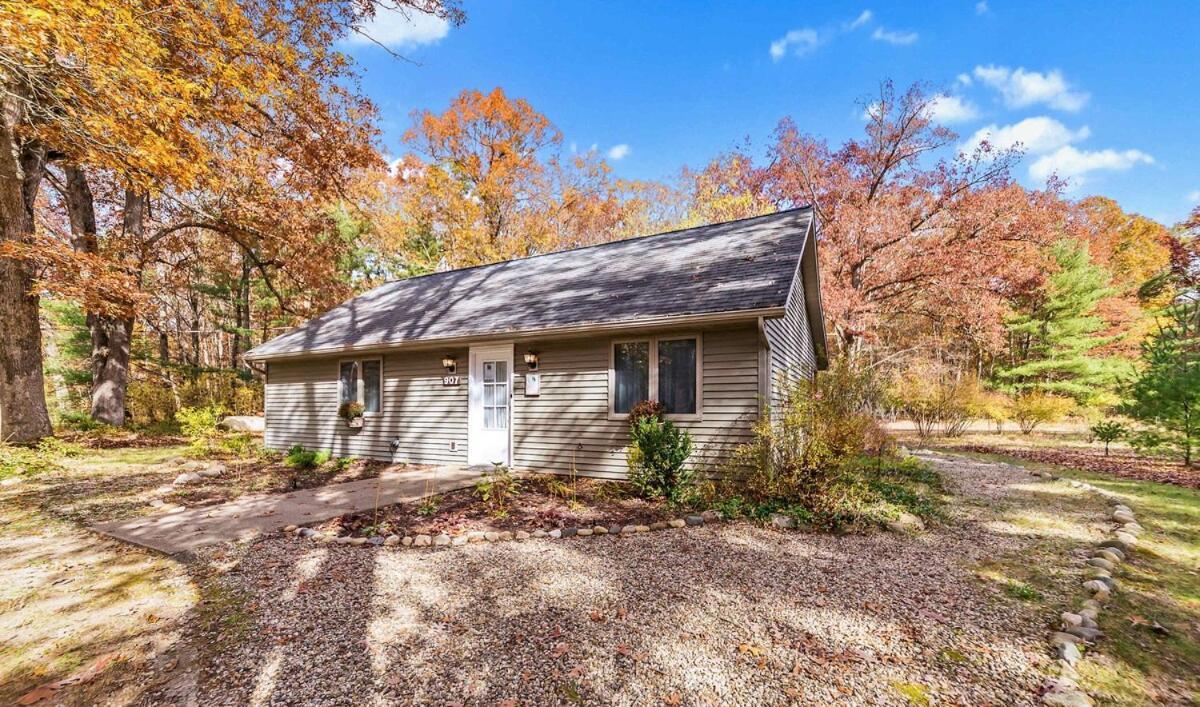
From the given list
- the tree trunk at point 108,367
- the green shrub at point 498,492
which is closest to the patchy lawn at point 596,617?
the green shrub at point 498,492

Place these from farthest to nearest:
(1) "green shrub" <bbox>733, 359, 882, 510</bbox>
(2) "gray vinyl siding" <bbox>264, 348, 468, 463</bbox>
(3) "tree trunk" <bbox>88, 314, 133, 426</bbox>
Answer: (3) "tree trunk" <bbox>88, 314, 133, 426</bbox>
(2) "gray vinyl siding" <bbox>264, 348, 468, 463</bbox>
(1) "green shrub" <bbox>733, 359, 882, 510</bbox>

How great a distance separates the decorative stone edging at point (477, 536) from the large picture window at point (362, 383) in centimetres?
488

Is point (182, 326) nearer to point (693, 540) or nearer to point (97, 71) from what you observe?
point (97, 71)

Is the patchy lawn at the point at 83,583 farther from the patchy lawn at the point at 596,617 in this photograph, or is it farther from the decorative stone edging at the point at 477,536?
the decorative stone edging at the point at 477,536

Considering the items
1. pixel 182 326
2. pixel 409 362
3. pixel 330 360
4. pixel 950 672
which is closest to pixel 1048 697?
pixel 950 672

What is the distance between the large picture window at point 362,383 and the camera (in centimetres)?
934

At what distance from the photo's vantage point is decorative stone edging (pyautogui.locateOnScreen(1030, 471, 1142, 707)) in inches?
87.8

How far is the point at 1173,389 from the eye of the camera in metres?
7.16

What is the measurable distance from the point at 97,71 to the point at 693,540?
28.7 feet

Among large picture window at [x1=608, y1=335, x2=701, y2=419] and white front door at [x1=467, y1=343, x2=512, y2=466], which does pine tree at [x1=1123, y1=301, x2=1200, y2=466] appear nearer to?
large picture window at [x1=608, y1=335, x2=701, y2=419]

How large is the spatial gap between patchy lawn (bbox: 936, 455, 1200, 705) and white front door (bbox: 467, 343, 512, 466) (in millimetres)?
6431

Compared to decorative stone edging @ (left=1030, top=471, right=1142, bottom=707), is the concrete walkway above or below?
below

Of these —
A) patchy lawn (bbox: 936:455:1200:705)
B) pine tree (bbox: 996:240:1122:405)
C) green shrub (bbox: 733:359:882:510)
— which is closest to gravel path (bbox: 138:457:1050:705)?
patchy lawn (bbox: 936:455:1200:705)

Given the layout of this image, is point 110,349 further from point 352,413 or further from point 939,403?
point 939,403
